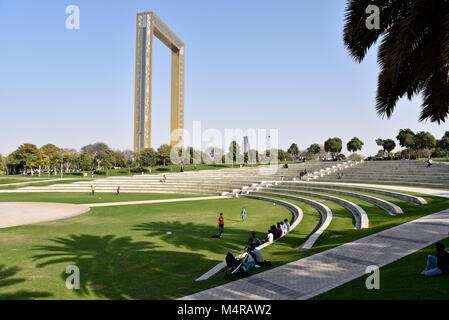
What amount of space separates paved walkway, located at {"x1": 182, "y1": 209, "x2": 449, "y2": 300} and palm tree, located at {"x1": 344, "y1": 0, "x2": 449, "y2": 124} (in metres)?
4.72

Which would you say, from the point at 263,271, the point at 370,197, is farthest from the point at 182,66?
the point at 263,271

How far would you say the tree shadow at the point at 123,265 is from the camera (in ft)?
29.3

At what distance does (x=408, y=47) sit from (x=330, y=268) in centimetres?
662

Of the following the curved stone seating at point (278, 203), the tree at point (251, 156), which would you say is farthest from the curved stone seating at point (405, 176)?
the tree at point (251, 156)

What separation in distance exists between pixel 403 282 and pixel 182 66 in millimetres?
170568

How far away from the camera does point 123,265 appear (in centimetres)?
1136

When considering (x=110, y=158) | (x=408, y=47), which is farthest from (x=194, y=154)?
(x=408, y=47)

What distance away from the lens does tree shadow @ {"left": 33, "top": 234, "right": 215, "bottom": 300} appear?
8.94 metres

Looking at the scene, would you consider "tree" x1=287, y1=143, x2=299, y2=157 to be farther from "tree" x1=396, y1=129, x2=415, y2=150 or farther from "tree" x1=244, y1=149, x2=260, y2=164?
"tree" x1=396, y1=129, x2=415, y2=150

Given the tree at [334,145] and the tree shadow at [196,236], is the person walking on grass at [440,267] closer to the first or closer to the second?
the tree shadow at [196,236]

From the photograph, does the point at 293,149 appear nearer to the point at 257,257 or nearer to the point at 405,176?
the point at 405,176

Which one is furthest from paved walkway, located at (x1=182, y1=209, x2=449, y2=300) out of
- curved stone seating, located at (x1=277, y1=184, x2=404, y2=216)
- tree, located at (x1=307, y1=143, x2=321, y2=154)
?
tree, located at (x1=307, y1=143, x2=321, y2=154)

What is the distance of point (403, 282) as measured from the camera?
7156mm
